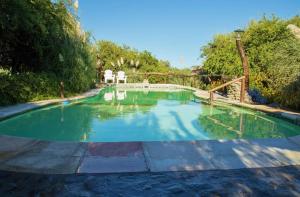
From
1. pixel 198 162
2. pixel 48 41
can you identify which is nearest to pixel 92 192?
pixel 198 162

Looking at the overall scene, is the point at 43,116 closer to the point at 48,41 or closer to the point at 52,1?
the point at 48,41

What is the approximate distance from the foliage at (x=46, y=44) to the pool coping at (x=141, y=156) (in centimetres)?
657

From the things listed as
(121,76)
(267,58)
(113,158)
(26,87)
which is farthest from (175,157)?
(121,76)

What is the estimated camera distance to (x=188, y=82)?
81.6 ft

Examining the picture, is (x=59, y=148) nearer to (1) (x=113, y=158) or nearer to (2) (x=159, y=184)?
(1) (x=113, y=158)

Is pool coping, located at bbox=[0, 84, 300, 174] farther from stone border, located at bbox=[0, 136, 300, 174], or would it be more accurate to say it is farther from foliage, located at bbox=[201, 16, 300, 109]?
foliage, located at bbox=[201, 16, 300, 109]

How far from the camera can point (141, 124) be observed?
880 centimetres

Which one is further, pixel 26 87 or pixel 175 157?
pixel 26 87

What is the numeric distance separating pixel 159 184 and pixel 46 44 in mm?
11189

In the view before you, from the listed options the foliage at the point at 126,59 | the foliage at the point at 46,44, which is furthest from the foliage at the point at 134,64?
the foliage at the point at 46,44

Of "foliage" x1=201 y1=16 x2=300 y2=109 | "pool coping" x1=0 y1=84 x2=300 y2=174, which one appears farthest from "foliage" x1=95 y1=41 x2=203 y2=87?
"pool coping" x1=0 y1=84 x2=300 y2=174

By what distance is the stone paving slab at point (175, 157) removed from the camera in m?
4.20

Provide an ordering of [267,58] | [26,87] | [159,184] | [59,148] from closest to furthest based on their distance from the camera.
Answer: [159,184]
[59,148]
[26,87]
[267,58]

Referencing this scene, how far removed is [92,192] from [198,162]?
1646mm
